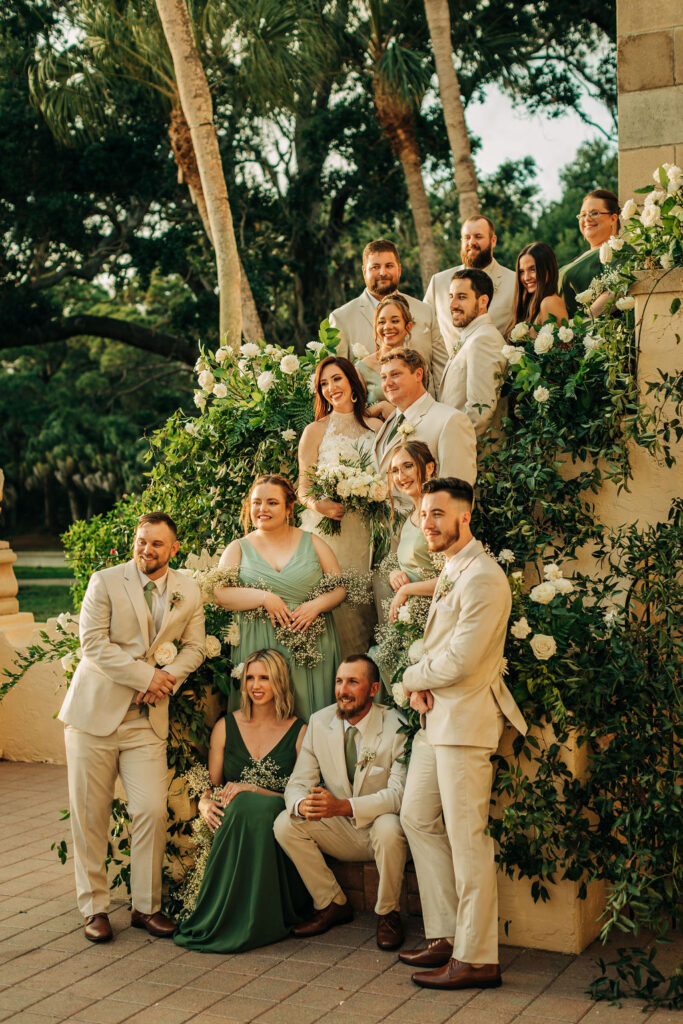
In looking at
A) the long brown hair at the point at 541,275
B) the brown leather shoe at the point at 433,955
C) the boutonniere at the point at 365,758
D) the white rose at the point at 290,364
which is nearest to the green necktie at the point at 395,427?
the long brown hair at the point at 541,275

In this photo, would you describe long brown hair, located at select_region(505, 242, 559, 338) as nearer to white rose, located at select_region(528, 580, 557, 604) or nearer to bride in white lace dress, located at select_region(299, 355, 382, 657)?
bride in white lace dress, located at select_region(299, 355, 382, 657)

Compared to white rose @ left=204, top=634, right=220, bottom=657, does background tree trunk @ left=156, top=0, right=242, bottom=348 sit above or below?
above

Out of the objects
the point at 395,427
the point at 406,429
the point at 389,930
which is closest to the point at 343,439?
the point at 395,427

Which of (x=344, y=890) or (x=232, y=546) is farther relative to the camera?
(x=232, y=546)

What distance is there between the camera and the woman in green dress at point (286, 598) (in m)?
6.42

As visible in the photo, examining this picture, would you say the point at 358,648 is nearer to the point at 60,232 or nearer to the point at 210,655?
the point at 210,655

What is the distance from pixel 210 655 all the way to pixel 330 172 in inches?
664

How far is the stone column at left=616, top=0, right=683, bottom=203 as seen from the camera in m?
6.50

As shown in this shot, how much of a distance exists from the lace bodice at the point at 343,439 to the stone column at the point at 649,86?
203 cm

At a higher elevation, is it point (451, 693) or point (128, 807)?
point (451, 693)

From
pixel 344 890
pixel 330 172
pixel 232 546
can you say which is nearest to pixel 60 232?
pixel 330 172

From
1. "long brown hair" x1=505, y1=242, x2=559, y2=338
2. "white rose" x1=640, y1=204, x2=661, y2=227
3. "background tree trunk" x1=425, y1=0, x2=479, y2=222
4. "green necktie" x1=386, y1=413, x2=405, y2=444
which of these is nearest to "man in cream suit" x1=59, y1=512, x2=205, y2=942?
"green necktie" x1=386, y1=413, x2=405, y2=444

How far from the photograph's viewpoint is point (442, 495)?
5152 millimetres

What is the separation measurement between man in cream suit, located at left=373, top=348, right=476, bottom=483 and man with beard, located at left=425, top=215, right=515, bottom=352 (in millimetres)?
855
